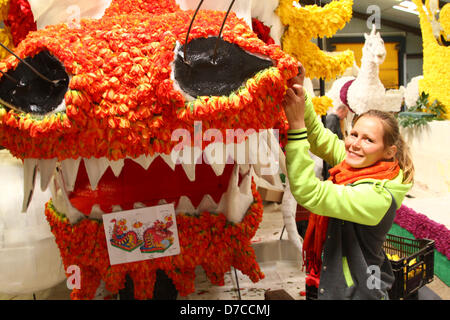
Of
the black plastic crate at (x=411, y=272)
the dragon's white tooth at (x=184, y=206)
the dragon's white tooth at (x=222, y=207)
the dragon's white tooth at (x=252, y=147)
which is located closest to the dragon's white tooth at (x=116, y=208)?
the dragon's white tooth at (x=184, y=206)

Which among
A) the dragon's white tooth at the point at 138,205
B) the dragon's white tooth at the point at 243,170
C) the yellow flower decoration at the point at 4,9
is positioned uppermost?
the yellow flower decoration at the point at 4,9

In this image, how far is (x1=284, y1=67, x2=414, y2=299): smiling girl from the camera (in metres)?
0.81

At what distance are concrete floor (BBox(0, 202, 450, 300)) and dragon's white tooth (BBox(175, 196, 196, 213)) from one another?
0.37m

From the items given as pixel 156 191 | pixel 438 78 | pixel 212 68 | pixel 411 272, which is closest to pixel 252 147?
pixel 212 68

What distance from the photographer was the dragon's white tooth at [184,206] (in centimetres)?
96

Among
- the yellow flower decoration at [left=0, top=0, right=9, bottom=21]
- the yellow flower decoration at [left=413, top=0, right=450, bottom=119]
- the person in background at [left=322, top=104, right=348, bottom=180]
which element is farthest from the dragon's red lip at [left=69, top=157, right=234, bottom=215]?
the yellow flower decoration at [left=413, top=0, right=450, bottom=119]

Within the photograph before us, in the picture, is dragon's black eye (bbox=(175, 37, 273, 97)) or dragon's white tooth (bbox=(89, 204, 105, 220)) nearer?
dragon's black eye (bbox=(175, 37, 273, 97))

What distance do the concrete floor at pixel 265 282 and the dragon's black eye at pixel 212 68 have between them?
73 centimetres

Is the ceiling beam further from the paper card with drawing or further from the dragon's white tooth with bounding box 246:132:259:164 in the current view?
the paper card with drawing

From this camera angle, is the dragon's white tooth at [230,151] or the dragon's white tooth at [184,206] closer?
the dragon's white tooth at [230,151]

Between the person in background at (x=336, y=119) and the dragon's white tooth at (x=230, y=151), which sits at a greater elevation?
the dragon's white tooth at (x=230, y=151)

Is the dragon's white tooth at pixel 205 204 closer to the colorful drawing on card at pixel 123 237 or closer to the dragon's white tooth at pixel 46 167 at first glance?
the colorful drawing on card at pixel 123 237

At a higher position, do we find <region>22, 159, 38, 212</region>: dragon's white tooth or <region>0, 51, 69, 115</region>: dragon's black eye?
<region>0, 51, 69, 115</region>: dragon's black eye

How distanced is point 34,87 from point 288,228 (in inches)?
32.2
